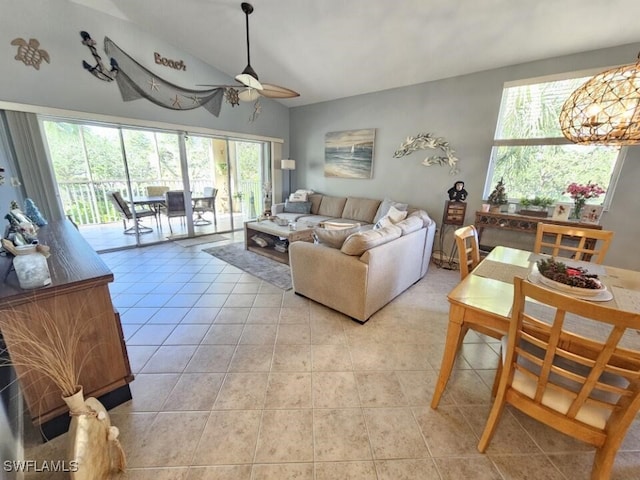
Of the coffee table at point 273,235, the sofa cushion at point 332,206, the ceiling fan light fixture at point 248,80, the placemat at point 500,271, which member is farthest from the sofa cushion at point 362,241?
the sofa cushion at point 332,206

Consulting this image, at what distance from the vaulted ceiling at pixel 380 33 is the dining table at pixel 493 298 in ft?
7.74

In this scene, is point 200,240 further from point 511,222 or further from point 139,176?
point 511,222

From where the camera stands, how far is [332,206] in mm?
5176

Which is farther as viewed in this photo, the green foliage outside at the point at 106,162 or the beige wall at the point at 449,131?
the green foliage outside at the point at 106,162

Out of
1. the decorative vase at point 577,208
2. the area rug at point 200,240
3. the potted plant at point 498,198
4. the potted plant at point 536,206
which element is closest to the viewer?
the decorative vase at point 577,208

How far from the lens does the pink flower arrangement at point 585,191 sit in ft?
9.07

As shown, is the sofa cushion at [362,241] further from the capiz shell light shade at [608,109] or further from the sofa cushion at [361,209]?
the sofa cushion at [361,209]

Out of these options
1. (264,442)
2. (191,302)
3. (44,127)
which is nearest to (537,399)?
(264,442)

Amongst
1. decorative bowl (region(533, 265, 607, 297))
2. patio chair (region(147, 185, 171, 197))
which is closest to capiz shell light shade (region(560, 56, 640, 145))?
decorative bowl (region(533, 265, 607, 297))

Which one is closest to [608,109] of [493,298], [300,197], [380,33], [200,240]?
[493,298]

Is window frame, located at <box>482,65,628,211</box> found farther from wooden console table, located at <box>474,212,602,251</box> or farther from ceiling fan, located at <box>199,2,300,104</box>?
ceiling fan, located at <box>199,2,300,104</box>

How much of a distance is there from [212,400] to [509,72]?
466 cm

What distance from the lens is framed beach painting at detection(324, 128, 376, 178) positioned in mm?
4773

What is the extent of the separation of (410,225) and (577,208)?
1.97m
